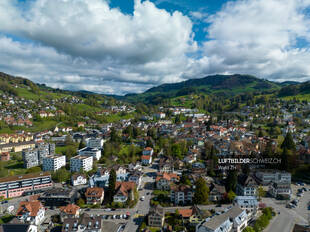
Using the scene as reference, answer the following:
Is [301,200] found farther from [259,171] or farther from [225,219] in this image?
[225,219]

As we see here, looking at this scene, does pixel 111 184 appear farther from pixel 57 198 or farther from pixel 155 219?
pixel 155 219

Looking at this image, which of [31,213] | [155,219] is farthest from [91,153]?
[155,219]

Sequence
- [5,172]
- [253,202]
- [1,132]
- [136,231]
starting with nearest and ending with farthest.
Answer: [136,231], [253,202], [5,172], [1,132]

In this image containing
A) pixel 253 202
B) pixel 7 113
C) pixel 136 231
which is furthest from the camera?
pixel 7 113

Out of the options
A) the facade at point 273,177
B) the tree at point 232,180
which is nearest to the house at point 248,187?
the tree at point 232,180

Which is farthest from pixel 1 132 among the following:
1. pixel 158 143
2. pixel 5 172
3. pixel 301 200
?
pixel 301 200

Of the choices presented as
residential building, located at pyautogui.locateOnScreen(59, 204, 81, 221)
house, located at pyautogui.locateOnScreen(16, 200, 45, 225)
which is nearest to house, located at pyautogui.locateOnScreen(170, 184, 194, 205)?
residential building, located at pyautogui.locateOnScreen(59, 204, 81, 221)

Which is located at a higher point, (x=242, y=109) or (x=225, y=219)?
(x=242, y=109)

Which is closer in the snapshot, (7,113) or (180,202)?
(180,202)
